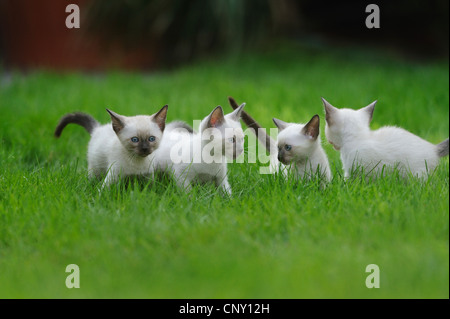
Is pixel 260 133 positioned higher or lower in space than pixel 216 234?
higher

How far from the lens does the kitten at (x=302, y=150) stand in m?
3.88

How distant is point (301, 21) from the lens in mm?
10391

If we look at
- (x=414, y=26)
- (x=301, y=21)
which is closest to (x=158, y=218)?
(x=301, y=21)

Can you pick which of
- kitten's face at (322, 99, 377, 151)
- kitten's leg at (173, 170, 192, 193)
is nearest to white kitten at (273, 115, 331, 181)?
kitten's face at (322, 99, 377, 151)

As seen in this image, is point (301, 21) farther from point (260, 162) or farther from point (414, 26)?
point (260, 162)

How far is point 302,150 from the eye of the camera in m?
3.90

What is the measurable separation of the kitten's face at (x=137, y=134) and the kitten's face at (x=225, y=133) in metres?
0.34

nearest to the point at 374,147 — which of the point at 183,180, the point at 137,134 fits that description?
the point at 183,180

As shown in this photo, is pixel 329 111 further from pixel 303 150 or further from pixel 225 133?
pixel 225 133

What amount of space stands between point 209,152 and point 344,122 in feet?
3.10

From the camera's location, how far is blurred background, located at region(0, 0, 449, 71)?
29.8 feet

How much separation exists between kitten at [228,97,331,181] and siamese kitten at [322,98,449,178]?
147 mm

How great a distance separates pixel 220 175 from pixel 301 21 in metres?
7.09

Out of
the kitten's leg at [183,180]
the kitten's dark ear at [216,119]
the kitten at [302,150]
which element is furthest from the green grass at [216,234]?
the kitten's dark ear at [216,119]
